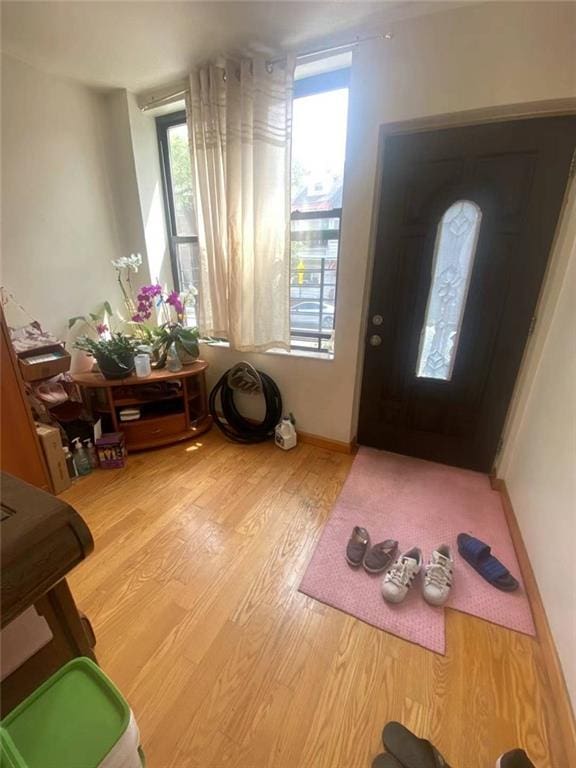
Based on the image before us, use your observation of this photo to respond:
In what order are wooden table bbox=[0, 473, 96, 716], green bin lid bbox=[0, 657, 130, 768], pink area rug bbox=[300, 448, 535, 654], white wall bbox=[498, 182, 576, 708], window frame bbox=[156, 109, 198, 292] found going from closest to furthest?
wooden table bbox=[0, 473, 96, 716]
green bin lid bbox=[0, 657, 130, 768]
white wall bbox=[498, 182, 576, 708]
pink area rug bbox=[300, 448, 535, 654]
window frame bbox=[156, 109, 198, 292]

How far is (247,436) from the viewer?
8.16ft

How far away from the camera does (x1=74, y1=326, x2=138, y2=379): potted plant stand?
209 cm

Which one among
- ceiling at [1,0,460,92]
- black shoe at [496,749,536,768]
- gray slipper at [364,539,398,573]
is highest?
ceiling at [1,0,460,92]

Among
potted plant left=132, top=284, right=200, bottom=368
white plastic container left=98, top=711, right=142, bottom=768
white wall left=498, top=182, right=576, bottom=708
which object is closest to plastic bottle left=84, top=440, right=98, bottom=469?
potted plant left=132, top=284, right=200, bottom=368

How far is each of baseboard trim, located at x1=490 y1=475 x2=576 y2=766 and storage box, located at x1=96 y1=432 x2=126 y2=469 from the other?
7.74ft

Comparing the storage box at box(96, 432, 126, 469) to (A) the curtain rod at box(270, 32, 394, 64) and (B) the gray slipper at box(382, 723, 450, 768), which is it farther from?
(A) the curtain rod at box(270, 32, 394, 64)

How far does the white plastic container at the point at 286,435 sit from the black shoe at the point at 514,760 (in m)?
1.72

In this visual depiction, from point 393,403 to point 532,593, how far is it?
1.18m

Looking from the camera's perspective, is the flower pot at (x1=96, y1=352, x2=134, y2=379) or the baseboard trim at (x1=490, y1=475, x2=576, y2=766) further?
the flower pot at (x1=96, y1=352, x2=134, y2=379)

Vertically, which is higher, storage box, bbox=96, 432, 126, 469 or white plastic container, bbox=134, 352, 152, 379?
white plastic container, bbox=134, 352, 152, 379

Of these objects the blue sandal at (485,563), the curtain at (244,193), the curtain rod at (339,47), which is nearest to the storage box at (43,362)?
the curtain at (244,193)

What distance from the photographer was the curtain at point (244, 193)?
186 centimetres

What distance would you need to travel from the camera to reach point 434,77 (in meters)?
1.56

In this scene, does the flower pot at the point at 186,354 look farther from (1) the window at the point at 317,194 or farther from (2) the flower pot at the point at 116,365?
(1) the window at the point at 317,194
